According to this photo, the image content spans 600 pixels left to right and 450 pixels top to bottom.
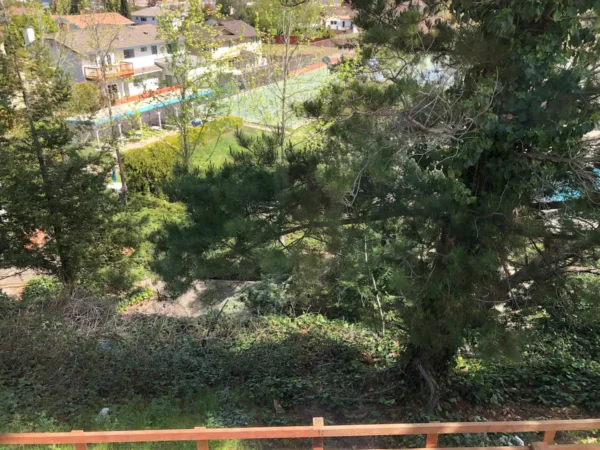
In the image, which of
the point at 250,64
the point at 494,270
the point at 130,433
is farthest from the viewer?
the point at 250,64

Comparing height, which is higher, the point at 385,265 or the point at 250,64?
the point at 250,64

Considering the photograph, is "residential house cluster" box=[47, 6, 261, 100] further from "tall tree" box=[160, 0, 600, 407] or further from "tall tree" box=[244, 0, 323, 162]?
"tall tree" box=[160, 0, 600, 407]

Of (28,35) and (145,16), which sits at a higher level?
(145,16)

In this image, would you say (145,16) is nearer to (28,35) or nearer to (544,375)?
(28,35)

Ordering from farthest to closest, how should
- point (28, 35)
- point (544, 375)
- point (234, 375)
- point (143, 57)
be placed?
point (143, 57)
point (28, 35)
point (234, 375)
point (544, 375)

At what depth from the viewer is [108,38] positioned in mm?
21531

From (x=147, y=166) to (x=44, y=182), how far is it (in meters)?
11.1

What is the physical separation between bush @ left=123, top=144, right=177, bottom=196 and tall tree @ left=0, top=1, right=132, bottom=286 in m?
9.80

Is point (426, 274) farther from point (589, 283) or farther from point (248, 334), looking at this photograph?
point (248, 334)

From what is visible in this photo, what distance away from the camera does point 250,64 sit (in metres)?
17.1

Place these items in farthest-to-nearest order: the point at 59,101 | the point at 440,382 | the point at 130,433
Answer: the point at 59,101
the point at 440,382
the point at 130,433

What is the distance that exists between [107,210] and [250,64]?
9.70m

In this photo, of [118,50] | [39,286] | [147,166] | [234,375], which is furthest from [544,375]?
[118,50]

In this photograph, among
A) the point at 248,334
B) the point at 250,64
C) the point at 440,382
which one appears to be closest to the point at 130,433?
the point at 440,382
